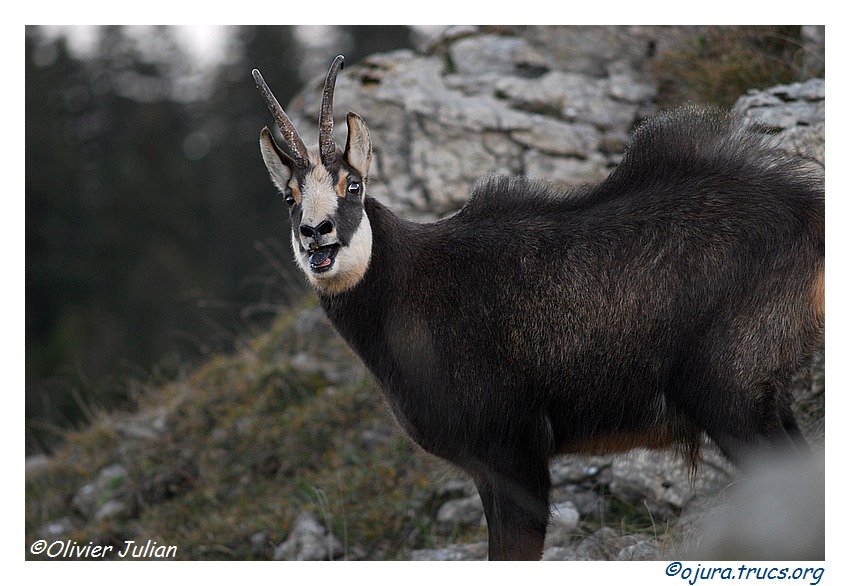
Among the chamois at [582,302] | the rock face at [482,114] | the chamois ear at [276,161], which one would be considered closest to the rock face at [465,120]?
the rock face at [482,114]

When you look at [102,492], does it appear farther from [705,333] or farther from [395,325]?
[705,333]

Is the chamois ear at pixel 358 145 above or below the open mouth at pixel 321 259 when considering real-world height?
above

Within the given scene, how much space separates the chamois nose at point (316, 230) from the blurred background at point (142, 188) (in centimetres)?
2017

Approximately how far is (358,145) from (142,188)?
29.3m

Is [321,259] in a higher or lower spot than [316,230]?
lower

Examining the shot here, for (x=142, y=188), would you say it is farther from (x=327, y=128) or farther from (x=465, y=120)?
(x=327, y=128)

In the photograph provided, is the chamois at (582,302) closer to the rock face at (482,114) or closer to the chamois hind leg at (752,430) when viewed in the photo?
the chamois hind leg at (752,430)

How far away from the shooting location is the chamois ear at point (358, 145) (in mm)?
5312

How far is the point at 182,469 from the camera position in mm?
9570

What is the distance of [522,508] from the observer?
5.36 meters

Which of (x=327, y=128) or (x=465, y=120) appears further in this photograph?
(x=465, y=120)

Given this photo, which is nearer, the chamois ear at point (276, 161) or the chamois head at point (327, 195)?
the chamois head at point (327, 195)

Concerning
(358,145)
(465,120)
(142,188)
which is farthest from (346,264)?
(142,188)
